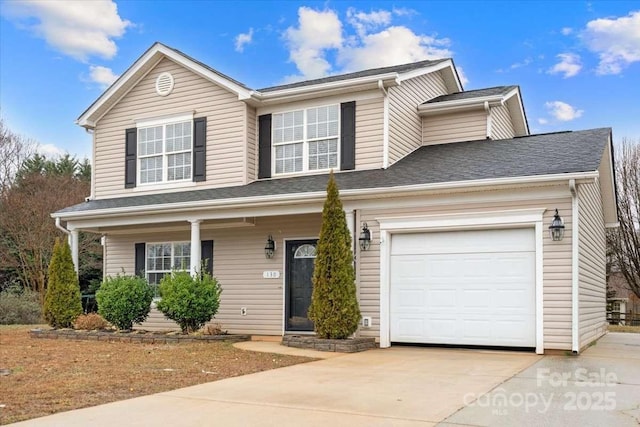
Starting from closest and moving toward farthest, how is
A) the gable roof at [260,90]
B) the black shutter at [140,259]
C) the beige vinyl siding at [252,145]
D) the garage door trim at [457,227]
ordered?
the garage door trim at [457,227] → the gable roof at [260,90] → the beige vinyl siding at [252,145] → the black shutter at [140,259]

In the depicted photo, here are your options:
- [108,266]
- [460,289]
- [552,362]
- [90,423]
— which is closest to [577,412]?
[552,362]

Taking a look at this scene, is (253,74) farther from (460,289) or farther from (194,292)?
(460,289)

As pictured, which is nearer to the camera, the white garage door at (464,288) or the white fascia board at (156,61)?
the white garage door at (464,288)

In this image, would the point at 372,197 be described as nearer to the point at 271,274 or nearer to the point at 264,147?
the point at 271,274

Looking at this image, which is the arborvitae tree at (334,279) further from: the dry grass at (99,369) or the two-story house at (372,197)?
the dry grass at (99,369)

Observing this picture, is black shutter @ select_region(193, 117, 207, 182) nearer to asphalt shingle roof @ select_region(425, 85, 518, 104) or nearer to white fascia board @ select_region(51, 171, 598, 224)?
white fascia board @ select_region(51, 171, 598, 224)

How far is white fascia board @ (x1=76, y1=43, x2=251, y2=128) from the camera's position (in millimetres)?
13781

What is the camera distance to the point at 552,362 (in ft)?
29.5

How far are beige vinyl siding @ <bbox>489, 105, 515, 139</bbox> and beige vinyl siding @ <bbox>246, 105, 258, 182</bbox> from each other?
17.3 ft

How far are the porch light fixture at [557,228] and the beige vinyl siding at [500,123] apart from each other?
4515 mm

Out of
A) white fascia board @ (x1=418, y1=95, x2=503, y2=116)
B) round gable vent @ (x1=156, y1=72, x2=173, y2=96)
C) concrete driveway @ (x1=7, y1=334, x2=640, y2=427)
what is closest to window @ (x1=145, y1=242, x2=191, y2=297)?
round gable vent @ (x1=156, y1=72, x2=173, y2=96)

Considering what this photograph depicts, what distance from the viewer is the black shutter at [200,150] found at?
14234 millimetres

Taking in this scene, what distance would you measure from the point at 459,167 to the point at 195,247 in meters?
5.59

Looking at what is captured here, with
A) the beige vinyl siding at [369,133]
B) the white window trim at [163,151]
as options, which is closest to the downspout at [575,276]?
the beige vinyl siding at [369,133]
